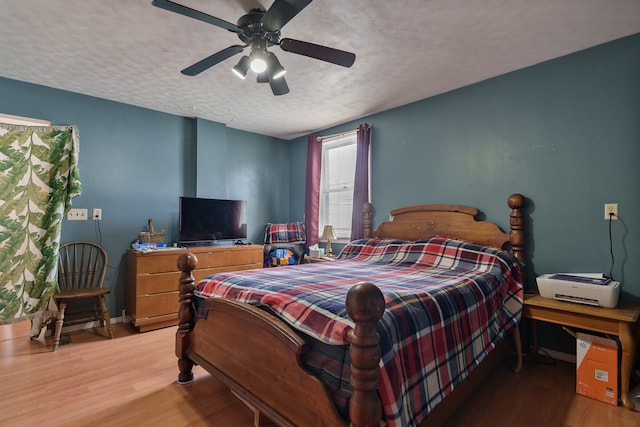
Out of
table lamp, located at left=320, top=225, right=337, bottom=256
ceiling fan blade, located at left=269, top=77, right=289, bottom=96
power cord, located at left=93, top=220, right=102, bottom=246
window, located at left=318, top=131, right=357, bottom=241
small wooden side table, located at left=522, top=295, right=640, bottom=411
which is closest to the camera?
small wooden side table, located at left=522, top=295, right=640, bottom=411

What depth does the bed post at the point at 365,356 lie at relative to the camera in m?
1.10

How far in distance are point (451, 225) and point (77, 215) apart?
384 cm

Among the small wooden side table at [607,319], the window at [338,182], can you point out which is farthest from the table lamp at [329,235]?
the small wooden side table at [607,319]

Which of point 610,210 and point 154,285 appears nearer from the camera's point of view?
point 610,210

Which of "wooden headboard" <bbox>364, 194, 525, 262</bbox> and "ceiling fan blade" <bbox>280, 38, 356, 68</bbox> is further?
"wooden headboard" <bbox>364, 194, 525, 262</bbox>

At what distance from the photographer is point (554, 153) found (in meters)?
2.60

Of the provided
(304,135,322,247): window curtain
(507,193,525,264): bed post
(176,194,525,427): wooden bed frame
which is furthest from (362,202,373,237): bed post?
(507,193,525,264): bed post

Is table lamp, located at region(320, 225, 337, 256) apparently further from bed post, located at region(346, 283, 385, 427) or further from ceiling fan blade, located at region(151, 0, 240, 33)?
bed post, located at region(346, 283, 385, 427)

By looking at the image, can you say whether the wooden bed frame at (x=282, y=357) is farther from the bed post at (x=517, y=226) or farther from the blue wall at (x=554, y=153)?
the blue wall at (x=554, y=153)

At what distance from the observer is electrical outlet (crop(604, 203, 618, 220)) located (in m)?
2.31

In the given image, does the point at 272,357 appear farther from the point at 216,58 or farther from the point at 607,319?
the point at 607,319

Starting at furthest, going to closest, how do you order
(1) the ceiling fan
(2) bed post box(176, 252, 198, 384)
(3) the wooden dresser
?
(3) the wooden dresser, (2) bed post box(176, 252, 198, 384), (1) the ceiling fan

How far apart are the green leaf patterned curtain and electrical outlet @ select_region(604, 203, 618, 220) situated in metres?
4.47

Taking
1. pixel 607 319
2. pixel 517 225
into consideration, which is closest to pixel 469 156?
pixel 517 225
